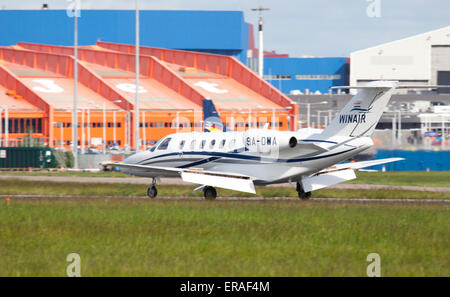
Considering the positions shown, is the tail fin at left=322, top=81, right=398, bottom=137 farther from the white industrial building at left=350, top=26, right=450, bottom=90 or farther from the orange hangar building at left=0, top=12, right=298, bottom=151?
the orange hangar building at left=0, top=12, right=298, bottom=151

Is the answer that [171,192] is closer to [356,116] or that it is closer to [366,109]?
[356,116]

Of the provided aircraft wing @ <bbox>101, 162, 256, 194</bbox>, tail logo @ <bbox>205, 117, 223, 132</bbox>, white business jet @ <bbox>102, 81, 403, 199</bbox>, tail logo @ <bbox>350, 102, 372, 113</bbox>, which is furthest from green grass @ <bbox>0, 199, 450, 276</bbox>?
tail logo @ <bbox>205, 117, 223, 132</bbox>

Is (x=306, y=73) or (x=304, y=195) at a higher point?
(x=306, y=73)

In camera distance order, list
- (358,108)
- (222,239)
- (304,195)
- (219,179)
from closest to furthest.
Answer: (222,239), (358,108), (219,179), (304,195)

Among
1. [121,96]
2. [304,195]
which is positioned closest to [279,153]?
[304,195]

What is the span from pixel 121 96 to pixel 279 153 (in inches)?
3125

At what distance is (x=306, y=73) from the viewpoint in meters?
168

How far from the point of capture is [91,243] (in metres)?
18.3

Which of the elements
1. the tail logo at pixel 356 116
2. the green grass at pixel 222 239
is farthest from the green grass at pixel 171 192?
the green grass at pixel 222 239

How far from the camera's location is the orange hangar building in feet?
343
